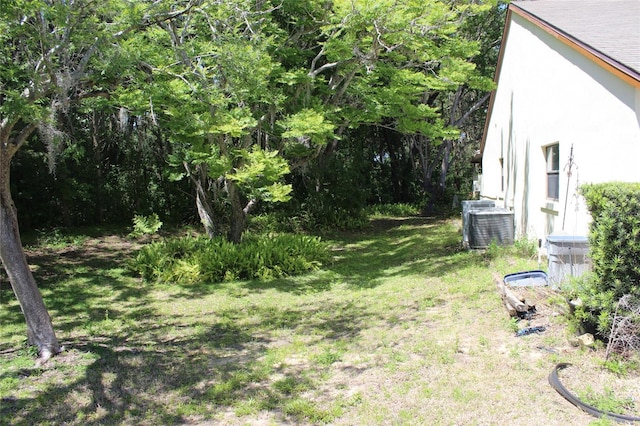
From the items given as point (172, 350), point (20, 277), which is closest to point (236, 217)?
point (172, 350)

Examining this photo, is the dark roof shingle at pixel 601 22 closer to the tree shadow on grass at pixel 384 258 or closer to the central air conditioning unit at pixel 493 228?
the central air conditioning unit at pixel 493 228

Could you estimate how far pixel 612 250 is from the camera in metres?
4.24

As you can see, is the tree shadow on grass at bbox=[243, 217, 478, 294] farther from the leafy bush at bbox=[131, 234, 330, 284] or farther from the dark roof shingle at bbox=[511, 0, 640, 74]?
the dark roof shingle at bbox=[511, 0, 640, 74]

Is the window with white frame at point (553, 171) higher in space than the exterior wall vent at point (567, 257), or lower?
higher

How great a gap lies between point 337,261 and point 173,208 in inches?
311

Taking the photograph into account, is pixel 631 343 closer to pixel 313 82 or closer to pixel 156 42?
pixel 156 42

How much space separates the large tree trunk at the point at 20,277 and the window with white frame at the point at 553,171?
310 inches

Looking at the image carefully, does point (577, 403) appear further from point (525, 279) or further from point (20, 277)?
point (20, 277)

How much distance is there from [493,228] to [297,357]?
21.7 ft

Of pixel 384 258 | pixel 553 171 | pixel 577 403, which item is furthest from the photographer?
pixel 384 258

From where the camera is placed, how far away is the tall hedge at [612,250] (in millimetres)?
4141

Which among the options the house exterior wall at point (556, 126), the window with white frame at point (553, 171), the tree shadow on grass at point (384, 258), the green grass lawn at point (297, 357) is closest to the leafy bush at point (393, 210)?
the tree shadow on grass at point (384, 258)

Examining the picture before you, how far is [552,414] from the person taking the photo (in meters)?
3.55

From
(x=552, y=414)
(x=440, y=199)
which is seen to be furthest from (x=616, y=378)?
(x=440, y=199)
